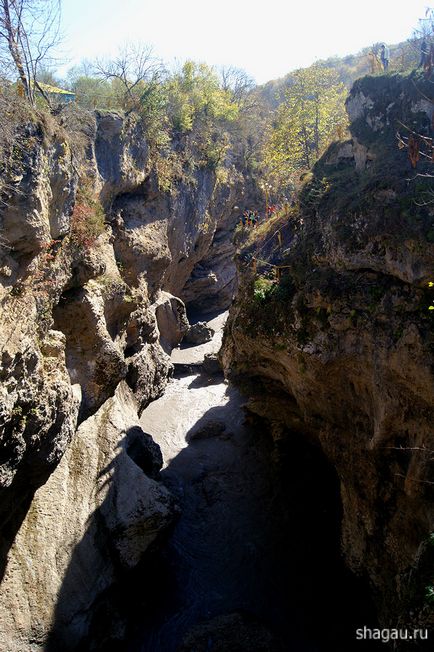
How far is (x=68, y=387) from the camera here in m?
11.4

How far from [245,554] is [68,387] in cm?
790

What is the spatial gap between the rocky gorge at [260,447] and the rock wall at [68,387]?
6 cm

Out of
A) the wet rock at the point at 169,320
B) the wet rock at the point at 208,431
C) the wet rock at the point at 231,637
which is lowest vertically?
the wet rock at the point at 231,637

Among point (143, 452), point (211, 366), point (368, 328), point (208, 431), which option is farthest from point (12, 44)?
point (211, 366)

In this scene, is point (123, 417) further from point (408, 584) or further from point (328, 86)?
→ point (328, 86)

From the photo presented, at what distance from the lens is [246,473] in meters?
17.7

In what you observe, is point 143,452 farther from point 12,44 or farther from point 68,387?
point 12,44

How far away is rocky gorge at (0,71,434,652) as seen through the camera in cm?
966

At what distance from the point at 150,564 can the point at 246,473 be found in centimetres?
552

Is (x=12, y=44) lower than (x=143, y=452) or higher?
higher

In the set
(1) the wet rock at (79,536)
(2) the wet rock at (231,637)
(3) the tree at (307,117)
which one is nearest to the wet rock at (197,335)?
(3) the tree at (307,117)

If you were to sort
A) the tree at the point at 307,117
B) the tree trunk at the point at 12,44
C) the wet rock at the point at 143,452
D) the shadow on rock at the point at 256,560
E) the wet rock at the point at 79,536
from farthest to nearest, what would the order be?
the tree at the point at 307,117 → the wet rock at the point at 143,452 → the tree trunk at the point at 12,44 → the shadow on rock at the point at 256,560 → the wet rock at the point at 79,536

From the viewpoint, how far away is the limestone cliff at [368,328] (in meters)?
9.45

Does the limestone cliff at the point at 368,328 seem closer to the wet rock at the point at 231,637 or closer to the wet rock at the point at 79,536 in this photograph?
the wet rock at the point at 231,637
